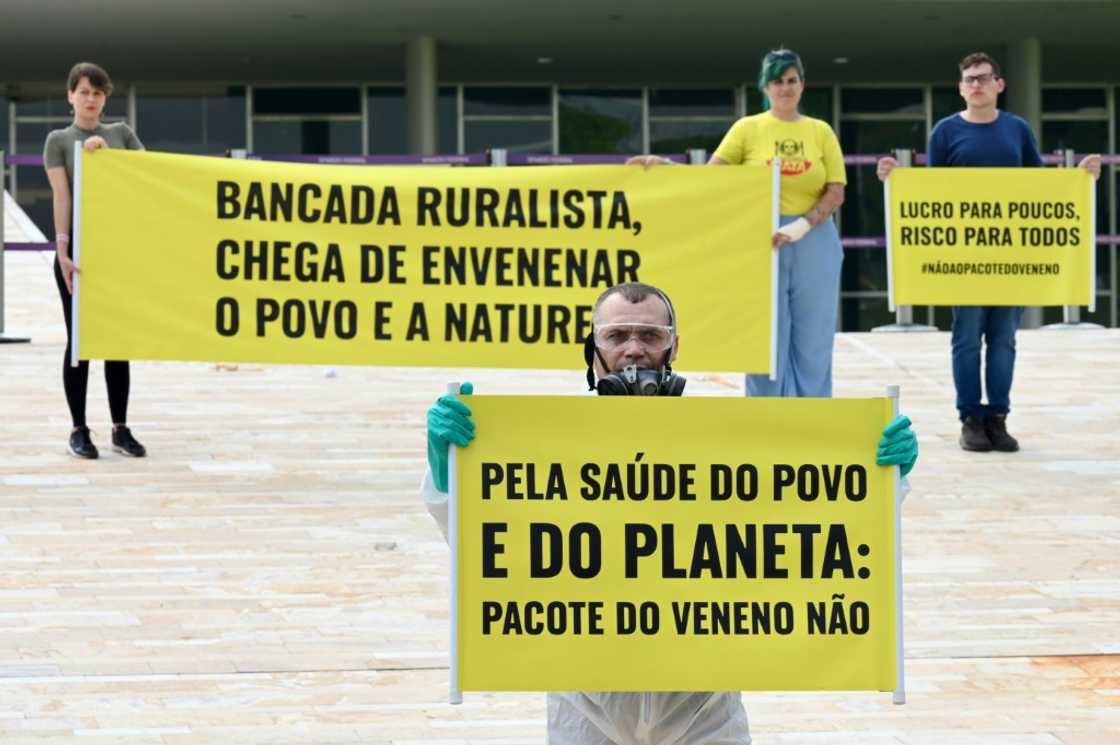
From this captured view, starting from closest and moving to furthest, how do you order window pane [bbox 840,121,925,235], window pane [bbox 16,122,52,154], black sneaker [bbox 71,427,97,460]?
black sneaker [bbox 71,427,97,460]
window pane [bbox 16,122,52,154]
window pane [bbox 840,121,925,235]

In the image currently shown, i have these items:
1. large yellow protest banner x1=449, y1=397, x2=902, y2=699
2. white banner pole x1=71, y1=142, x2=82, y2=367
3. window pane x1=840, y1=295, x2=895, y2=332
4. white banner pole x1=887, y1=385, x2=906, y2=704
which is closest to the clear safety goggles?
large yellow protest banner x1=449, y1=397, x2=902, y2=699

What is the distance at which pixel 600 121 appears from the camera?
3266 cm

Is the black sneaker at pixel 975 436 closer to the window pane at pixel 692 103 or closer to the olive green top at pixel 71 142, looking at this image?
the olive green top at pixel 71 142

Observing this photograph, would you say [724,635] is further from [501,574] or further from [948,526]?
[948,526]

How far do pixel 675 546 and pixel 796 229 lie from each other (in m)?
5.24

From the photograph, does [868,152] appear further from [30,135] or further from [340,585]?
[340,585]

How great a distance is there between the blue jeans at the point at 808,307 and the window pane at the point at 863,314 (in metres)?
22.7

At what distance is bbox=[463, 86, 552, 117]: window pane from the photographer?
32.6 m

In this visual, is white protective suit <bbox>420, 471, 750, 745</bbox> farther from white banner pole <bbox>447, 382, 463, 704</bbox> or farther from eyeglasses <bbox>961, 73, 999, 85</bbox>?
eyeglasses <bbox>961, 73, 999, 85</bbox>

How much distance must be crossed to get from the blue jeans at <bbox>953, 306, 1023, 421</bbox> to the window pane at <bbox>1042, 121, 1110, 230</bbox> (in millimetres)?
23056

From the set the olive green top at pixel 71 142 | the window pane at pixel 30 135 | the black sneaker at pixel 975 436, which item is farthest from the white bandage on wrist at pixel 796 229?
the window pane at pixel 30 135

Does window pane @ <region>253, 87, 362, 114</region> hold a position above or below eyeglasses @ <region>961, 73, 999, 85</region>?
above

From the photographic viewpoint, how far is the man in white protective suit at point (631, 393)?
3.88 metres

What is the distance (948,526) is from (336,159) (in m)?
10.3
